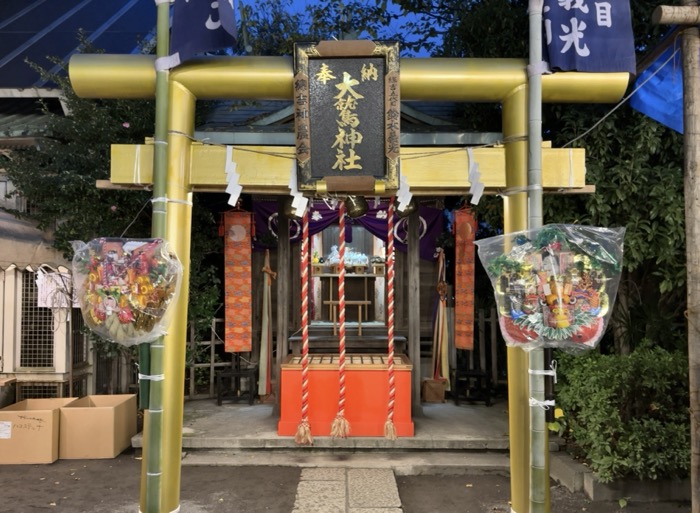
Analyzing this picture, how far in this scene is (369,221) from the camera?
886 centimetres

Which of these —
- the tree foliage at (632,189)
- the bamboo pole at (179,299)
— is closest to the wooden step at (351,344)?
the tree foliage at (632,189)

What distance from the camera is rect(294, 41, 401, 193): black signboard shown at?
4.20 m

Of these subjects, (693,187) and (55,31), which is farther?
(55,31)

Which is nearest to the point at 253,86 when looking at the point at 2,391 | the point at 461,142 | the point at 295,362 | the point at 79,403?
the point at 461,142

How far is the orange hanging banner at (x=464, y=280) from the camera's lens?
8.74 metres

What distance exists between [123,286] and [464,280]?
6.33 metres

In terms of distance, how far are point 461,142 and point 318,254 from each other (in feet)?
23.1

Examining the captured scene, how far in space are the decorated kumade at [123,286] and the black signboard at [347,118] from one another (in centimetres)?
138

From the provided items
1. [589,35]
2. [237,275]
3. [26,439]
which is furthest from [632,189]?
[26,439]

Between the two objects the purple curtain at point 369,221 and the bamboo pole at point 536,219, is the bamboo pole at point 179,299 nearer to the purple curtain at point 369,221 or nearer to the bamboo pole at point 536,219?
the bamboo pole at point 536,219

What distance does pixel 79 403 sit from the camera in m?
6.96

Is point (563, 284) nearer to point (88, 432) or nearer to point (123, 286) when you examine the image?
point (123, 286)

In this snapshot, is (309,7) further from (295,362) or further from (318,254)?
(295,362)

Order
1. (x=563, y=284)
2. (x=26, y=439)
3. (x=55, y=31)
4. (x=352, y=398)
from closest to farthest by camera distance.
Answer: (x=563, y=284)
(x=26, y=439)
(x=352, y=398)
(x=55, y=31)
